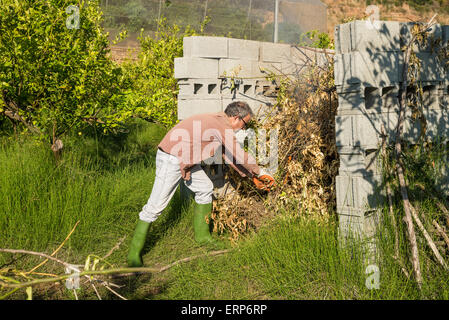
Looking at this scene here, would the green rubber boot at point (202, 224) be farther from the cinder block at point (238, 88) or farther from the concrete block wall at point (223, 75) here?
the cinder block at point (238, 88)

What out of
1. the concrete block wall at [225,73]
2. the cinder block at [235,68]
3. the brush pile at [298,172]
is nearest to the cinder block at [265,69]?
the concrete block wall at [225,73]

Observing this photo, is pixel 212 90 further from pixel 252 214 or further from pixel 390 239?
pixel 390 239

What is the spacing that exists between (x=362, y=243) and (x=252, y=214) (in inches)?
62.1

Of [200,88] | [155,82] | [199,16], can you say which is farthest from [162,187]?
[199,16]

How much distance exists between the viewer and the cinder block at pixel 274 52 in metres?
5.35

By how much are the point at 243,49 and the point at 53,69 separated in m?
2.34

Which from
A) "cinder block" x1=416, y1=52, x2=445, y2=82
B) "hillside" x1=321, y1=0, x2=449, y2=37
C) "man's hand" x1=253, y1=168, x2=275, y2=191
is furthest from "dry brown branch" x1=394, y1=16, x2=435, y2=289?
"hillside" x1=321, y1=0, x2=449, y2=37

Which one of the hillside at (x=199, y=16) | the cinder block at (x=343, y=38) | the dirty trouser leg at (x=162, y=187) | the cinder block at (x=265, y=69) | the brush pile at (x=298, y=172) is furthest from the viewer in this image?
the hillside at (x=199, y=16)

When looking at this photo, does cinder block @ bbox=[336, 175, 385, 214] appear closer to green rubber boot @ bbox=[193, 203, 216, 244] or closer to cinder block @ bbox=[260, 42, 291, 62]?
green rubber boot @ bbox=[193, 203, 216, 244]

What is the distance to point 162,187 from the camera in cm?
412

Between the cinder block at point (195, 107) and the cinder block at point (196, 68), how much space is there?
0.94 feet

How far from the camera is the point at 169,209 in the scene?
16.4ft

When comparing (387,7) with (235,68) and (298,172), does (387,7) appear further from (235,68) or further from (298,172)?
(298,172)
